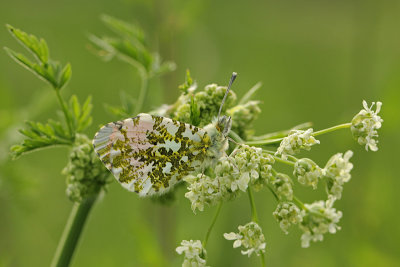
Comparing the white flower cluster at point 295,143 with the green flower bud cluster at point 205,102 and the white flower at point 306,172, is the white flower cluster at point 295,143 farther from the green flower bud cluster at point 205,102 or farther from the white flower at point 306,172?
the green flower bud cluster at point 205,102

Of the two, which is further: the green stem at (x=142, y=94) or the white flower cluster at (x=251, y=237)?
the green stem at (x=142, y=94)

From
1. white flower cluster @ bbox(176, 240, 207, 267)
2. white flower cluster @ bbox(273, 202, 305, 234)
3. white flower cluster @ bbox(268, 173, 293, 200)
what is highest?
white flower cluster @ bbox(268, 173, 293, 200)

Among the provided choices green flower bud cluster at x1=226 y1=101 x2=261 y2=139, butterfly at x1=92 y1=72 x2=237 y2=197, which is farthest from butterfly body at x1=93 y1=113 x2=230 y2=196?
green flower bud cluster at x1=226 y1=101 x2=261 y2=139

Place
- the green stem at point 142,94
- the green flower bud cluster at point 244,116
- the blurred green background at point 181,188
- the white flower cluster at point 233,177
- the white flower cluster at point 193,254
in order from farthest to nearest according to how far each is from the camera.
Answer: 1. the blurred green background at point 181,188
2. the green stem at point 142,94
3. the green flower bud cluster at point 244,116
4. the white flower cluster at point 193,254
5. the white flower cluster at point 233,177

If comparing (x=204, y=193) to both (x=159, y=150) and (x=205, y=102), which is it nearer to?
(x=159, y=150)

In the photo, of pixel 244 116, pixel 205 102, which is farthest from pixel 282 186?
pixel 205 102

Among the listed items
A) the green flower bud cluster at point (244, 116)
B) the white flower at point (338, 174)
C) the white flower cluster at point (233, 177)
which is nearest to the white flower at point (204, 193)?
the white flower cluster at point (233, 177)

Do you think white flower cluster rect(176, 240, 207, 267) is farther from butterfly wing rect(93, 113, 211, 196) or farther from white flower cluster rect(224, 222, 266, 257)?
butterfly wing rect(93, 113, 211, 196)
